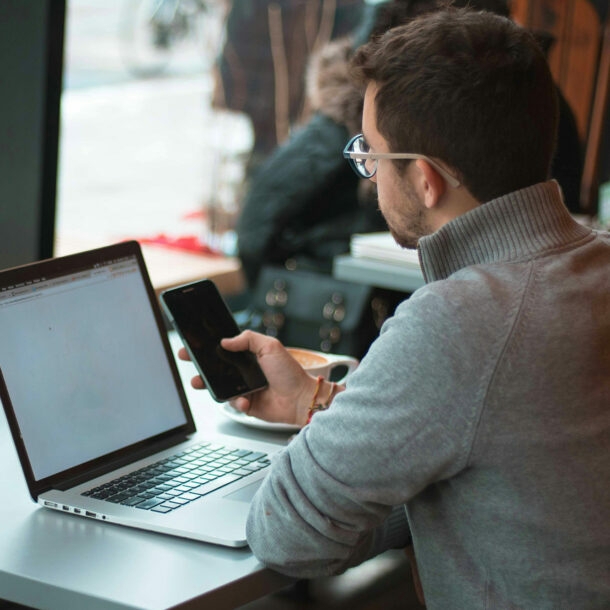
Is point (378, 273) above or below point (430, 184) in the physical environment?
below

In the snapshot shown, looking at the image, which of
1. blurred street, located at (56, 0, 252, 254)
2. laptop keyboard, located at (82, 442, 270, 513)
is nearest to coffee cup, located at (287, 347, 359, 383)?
laptop keyboard, located at (82, 442, 270, 513)

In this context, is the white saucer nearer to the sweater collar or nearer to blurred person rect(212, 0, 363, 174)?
the sweater collar

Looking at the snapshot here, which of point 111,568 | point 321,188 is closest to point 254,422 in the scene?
point 111,568

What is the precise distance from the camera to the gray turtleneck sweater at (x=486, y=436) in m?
0.98

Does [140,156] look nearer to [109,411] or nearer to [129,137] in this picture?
[129,137]

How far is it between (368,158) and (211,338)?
1.25 feet

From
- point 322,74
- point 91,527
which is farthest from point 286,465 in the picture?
point 322,74

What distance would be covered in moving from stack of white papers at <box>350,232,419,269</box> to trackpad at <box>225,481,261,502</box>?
1178 mm

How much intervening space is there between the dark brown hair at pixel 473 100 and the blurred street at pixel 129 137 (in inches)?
109

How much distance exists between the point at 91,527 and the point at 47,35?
2.72 ft

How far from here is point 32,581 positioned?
103 cm

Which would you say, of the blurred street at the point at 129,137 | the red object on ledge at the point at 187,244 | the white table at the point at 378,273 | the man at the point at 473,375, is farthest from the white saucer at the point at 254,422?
the red object on ledge at the point at 187,244

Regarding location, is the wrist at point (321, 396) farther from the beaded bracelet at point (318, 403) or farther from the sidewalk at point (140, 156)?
the sidewalk at point (140, 156)

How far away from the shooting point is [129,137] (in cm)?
404
